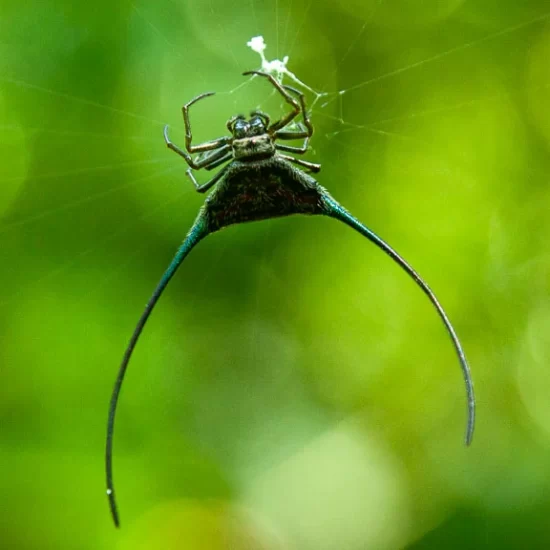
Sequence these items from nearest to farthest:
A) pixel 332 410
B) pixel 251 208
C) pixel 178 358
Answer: pixel 251 208 → pixel 178 358 → pixel 332 410

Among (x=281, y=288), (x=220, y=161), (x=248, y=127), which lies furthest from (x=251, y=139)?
(x=281, y=288)

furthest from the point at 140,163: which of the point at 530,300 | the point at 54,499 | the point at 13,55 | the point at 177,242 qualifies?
the point at 530,300

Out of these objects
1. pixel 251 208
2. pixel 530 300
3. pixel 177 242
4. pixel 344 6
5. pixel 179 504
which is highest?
pixel 344 6

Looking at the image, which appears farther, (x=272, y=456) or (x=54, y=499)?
(x=272, y=456)

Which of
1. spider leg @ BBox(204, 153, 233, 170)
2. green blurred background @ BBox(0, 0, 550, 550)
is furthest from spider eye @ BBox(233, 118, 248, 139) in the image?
green blurred background @ BBox(0, 0, 550, 550)

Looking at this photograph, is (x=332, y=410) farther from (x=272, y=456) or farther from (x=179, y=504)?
(x=179, y=504)

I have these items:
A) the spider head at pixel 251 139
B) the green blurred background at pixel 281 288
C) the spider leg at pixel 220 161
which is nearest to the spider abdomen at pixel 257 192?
the spider head at pixel 251 139
